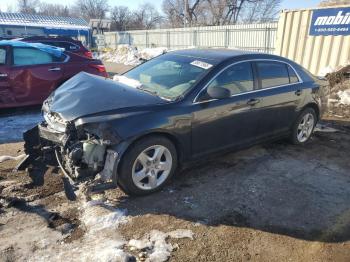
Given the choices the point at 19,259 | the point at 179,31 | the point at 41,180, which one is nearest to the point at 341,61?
the point at 41,180

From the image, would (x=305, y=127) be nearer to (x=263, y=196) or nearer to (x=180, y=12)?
(x=263, y=196)

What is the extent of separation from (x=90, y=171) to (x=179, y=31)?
2314 cm

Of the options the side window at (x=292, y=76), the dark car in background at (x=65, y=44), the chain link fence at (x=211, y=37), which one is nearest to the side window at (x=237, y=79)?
the side window at (x=292, y=76)

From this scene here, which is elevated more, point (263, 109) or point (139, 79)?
point (139, 79)

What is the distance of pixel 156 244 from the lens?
3.29 m

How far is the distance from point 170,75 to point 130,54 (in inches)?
919

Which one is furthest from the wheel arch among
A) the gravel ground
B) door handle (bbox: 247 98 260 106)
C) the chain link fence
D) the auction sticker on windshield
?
the chain link fence

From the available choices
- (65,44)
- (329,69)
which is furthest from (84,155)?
(65,44)

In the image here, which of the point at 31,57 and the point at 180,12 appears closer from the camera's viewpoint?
the point at 31,57

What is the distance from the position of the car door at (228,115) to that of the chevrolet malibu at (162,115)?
1cm

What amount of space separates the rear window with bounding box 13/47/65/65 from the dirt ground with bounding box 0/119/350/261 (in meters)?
3.40

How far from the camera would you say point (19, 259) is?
304 cm

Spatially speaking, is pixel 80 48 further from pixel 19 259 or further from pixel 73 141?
pixel 19 259

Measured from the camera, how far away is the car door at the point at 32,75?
24.2ft
